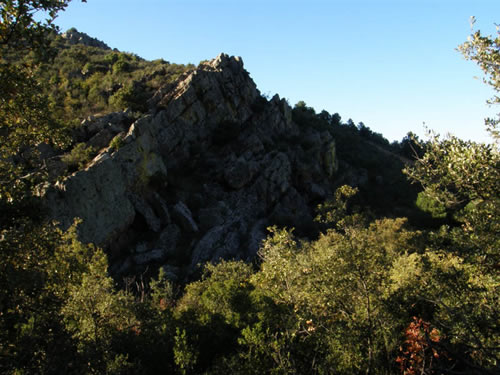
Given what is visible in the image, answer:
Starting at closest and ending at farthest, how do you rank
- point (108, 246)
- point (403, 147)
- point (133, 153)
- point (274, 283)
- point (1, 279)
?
point (1, 279), point (274, 283), point (108, 246), point (133, 153), point (403, 147)

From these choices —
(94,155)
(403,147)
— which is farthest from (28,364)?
(403,147)

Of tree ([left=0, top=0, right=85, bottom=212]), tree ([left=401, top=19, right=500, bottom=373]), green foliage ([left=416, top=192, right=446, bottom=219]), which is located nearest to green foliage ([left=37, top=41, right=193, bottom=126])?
tree ([left=0, top=0, right=85, bottom=212])

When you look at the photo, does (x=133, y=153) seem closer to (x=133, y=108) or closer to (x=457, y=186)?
(x=133, y=108)

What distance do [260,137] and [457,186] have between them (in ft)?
135

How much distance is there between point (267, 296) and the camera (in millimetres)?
12875

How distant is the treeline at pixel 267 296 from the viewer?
5.98 meters

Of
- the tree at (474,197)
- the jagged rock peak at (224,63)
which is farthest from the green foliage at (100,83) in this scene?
the tree at (474,197)

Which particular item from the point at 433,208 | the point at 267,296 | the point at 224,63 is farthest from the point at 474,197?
the point at 224,63

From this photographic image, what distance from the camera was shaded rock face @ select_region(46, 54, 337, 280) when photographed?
2583cm

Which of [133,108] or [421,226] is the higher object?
[133,108]

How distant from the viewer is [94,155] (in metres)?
27.5

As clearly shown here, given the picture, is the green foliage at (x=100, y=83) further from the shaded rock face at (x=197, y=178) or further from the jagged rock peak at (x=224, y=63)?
the jagged rock peak at (x=224, y=63)

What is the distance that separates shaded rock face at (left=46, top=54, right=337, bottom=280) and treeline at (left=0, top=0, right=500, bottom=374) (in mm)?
14577

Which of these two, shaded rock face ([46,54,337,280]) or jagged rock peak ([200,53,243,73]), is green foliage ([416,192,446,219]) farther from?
jagged rock peak ([200,53,243,73])
